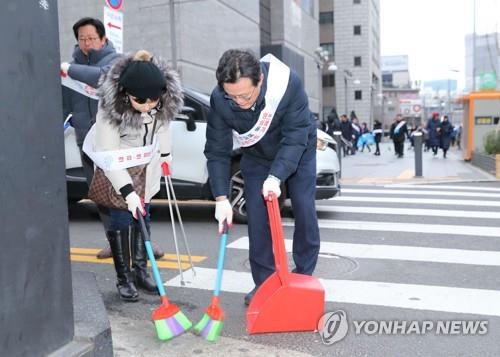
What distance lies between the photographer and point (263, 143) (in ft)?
11.7

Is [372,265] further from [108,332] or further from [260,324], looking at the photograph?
[108,332]

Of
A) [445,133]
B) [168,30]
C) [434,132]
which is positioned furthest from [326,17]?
[445,133]

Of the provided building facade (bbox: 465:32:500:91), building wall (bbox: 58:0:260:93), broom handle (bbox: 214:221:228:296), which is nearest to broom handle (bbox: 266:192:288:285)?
broom handle (bbox: 214:221:228:296)

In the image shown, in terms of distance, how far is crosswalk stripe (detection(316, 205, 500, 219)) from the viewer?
7195mm

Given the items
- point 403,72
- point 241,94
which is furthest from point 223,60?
point 403,72

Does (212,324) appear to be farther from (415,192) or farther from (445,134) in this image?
(445,134)

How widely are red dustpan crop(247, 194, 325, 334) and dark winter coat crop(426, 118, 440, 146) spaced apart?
18.2 m

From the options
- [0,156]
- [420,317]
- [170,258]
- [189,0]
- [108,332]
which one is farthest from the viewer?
[189,0]

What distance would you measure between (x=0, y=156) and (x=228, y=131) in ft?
5.57

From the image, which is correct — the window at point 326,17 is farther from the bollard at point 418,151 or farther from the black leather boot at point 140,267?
the black leather boot at point 140,267

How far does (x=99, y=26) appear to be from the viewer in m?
4.66

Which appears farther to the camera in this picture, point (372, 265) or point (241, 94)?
point (372, 265)

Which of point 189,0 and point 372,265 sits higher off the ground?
point 189,0

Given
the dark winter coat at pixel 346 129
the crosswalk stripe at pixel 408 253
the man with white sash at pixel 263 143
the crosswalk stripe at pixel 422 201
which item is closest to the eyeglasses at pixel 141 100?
the man with white sash at pixel 263 143
